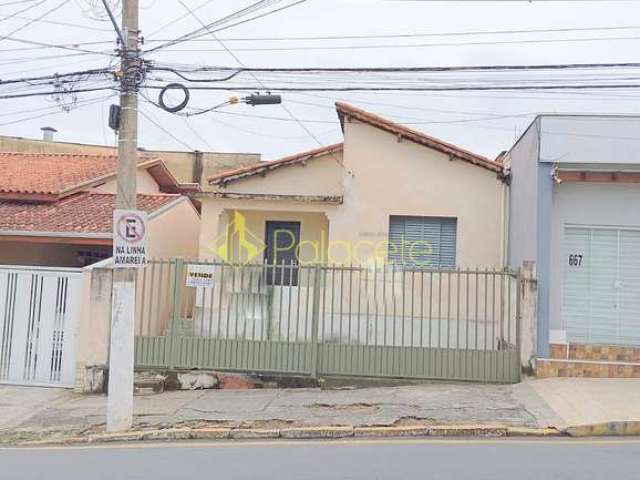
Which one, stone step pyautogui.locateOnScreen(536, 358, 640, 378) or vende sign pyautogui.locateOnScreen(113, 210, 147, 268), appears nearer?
vende sign pyautogui.locateOnScreen(113, 210, 147, 268)

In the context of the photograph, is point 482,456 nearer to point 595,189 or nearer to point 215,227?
point 595,189

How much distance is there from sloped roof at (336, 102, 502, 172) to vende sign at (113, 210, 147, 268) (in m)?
6.81

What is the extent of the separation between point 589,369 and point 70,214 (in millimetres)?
11331

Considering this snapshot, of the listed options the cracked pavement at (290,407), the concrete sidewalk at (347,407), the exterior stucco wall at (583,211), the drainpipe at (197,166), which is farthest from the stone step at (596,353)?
the drainpipe at (197,166)

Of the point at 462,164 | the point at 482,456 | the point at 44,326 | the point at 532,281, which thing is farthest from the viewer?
the point at 462,164

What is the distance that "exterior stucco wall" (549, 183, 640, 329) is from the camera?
11289 mm

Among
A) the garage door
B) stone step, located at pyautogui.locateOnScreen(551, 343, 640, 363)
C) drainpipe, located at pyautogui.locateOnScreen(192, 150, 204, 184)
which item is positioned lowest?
stone step, located at pyautogui.locateOnScreen(551, 343, 640, 363)

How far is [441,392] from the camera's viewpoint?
1009 centimetres

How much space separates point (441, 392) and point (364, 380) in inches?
58.0

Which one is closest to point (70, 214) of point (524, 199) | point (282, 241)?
point (282, 241)

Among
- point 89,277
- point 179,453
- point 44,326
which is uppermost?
point 89,277

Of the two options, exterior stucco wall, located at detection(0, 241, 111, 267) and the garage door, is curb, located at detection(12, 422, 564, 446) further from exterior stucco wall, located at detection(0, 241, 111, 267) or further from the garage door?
exterior stucco wall, located at detection(0, 241, 111, 267)

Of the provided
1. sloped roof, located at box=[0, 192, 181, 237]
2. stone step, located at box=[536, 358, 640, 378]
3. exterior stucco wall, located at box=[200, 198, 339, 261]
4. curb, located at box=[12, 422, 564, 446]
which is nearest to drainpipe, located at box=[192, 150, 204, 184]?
sloped roof, located at box=[0, 192, 181, 237]

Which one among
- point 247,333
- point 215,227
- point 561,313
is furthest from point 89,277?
point 561,313
